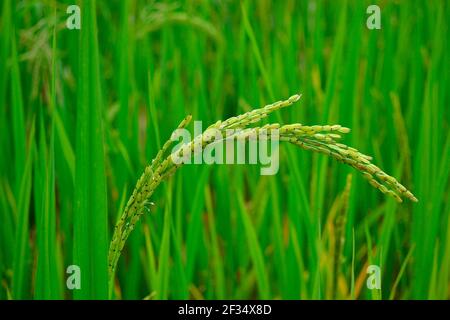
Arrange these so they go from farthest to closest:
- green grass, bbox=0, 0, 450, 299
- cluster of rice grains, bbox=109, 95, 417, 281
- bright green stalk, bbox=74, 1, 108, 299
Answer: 1. green grass, bbox=0, 0, 450, 299
2. bright green stalk, bbox=74, 1, 108, 299
3. cluster of rice grains, bbox=109, 95, 417, 281

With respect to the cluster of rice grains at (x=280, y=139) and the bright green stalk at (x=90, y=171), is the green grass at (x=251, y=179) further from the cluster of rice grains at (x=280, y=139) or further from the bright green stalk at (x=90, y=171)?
the cluster of rice grains at (x=280, y=139)

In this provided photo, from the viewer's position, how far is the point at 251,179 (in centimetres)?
162

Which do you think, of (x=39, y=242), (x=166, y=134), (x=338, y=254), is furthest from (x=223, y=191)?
(x=39, y=242)

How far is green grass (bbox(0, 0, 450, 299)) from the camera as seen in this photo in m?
1.26

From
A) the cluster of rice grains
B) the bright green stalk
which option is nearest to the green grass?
the bright green stalk

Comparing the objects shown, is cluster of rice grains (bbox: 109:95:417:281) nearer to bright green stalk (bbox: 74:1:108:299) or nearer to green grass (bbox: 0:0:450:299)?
bright green stalk (bbox: 74:1:108:299)

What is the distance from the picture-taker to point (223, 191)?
1527 millimetres

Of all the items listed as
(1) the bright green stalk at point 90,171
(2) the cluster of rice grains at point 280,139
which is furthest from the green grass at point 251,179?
(2) the cluster of rice grains at point 280,139

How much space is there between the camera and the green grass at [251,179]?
4.15 ft

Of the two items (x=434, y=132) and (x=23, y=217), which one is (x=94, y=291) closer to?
(x=23, y=217)

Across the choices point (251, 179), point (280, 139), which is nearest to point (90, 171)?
point (280, 139)

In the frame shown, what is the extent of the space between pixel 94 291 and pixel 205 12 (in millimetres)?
1370

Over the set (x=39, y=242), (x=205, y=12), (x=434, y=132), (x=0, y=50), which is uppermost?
(x=205, y=12)

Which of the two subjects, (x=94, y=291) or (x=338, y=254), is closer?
(x=94, y=291)
